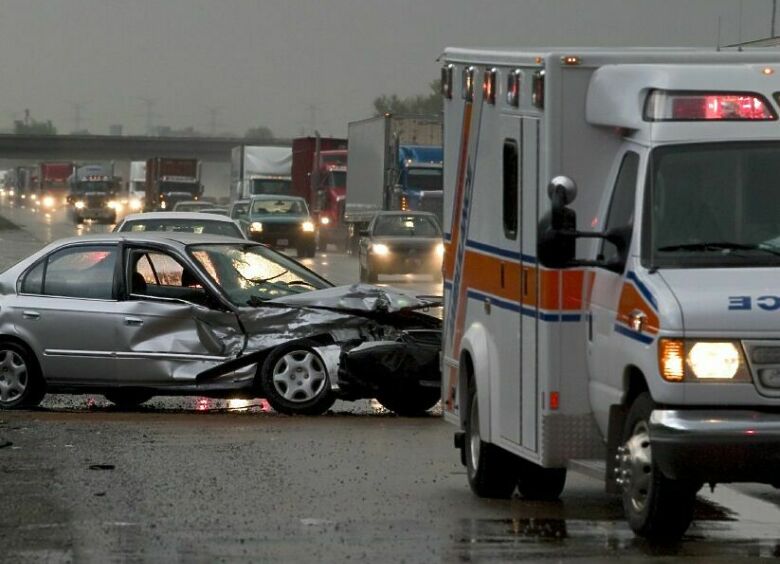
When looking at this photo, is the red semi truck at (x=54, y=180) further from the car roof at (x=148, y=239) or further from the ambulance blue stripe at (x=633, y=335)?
the ambulance blue stripe at (x=633, y=335)

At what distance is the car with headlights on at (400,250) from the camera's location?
4053 cm

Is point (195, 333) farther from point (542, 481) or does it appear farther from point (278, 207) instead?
point (278, 207)

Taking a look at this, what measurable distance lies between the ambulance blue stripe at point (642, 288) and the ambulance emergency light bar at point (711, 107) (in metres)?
0.74

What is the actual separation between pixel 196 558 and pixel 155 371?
6.63 meters

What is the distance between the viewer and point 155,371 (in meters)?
14.8

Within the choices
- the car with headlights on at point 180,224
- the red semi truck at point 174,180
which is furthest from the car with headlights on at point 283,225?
the red semi truck at point 174,180

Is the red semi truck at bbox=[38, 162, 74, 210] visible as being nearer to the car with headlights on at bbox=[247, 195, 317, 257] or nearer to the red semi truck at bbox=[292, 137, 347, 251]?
the red semi truck at bbox=[292, 137, 347, 251]

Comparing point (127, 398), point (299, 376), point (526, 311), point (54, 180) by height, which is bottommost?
point (127, 398)

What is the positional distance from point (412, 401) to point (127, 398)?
2591mm

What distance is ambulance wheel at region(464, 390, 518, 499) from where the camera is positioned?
10336mm

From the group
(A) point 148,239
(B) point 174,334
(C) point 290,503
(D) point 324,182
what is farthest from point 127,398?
(D) point 324,182

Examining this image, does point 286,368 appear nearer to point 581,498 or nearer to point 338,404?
point 338,404

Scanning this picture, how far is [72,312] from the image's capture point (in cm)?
1506

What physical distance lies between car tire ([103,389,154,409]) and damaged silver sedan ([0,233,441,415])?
0.38m
